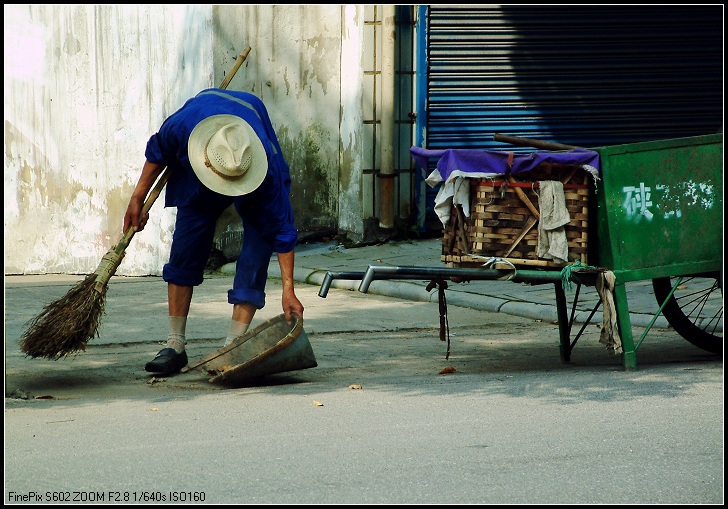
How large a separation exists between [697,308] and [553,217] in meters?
2.16

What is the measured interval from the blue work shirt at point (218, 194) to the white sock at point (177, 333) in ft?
2.19

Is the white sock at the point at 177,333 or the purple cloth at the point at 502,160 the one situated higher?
the purple cloth at the point at 502,160

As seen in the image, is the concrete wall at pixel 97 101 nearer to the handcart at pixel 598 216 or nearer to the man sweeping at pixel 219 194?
the man sweeping at pixel 219 194

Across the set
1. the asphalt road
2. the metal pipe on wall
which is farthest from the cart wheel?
the metal pipe on wall

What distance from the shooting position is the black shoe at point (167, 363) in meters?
6.00

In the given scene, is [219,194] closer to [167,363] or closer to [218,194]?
[218,194]

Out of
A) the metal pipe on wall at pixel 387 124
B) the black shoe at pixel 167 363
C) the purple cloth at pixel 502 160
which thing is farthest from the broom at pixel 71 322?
the metal pipe on wall at pixel 387 124

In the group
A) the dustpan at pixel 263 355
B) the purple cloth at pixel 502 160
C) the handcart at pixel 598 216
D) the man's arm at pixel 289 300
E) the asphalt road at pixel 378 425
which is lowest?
the asphalt road at pixel 378 425

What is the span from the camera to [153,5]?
33.2 ft

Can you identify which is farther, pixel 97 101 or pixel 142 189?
pixel 97 101

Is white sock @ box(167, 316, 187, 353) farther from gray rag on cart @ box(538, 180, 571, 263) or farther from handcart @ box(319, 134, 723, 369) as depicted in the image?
gray rag on cart @ box(538, 180, 571, 263)

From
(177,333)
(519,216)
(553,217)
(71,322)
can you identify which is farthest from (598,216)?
(71,322)

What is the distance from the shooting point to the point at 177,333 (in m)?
6.23

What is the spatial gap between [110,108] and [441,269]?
549 centimetres
